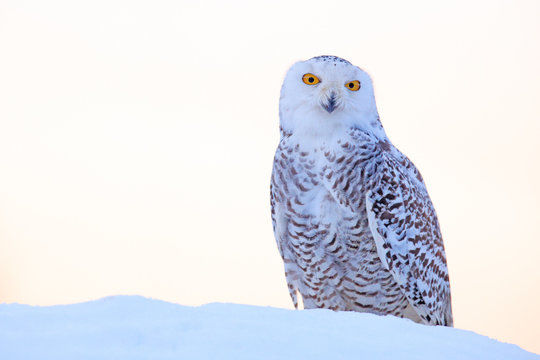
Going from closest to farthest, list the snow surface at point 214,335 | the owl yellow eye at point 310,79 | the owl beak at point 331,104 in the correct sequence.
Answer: the snow surface at point 214,335
the owl beak at point 331,104
the owl yellow eye at point 310,79

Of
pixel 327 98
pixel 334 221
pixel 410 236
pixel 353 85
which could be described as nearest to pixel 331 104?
pixel 327 98

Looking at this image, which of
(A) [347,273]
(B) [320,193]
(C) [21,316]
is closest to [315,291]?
(A) [347,273]

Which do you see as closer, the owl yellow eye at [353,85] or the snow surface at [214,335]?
the snow surface at [214,335]

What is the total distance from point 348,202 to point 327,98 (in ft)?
3.10

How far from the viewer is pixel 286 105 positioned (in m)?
6.76

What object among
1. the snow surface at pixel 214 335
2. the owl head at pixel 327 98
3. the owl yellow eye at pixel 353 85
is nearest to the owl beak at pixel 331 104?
the owl head at pixel 327 98

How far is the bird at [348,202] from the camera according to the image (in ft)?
21.2

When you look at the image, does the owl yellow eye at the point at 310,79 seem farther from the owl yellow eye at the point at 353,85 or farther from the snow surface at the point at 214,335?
the snow surface at the point at 214,335

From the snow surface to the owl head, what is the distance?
2.66m

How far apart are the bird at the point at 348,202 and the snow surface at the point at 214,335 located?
2.30 meters

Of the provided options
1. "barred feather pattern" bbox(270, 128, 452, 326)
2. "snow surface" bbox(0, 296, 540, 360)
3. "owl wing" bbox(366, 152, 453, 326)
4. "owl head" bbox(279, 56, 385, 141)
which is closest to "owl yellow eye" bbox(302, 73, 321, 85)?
"owl head" bbox(279, 56, 385, 141)

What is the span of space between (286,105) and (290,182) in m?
0.72

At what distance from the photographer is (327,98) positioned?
21.0ft

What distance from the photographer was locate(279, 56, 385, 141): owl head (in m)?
6.41
